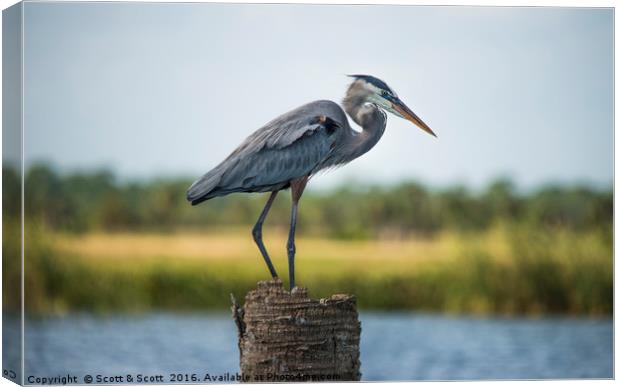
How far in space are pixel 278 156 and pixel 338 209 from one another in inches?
371

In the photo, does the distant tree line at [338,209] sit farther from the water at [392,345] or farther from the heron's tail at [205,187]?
the heron's tail at [205,187]

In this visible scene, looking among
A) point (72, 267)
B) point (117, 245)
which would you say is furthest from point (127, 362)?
point (117, 245)

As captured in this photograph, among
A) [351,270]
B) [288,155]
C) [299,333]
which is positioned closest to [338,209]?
[351,270]

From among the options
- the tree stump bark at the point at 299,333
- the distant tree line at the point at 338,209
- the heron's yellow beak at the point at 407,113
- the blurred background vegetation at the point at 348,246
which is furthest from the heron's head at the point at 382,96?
the blurred background vegetation at the point at 348,246

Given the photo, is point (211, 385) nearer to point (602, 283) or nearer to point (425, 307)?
point (602, 283)

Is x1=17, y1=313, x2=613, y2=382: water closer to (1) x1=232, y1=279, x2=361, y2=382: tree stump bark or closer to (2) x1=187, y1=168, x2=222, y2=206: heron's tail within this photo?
(2) x1=187, y1=168, x2=222, y2=206: heron's tail

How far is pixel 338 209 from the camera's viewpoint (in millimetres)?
18906

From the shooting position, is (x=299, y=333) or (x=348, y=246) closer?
(x=299, y=333)

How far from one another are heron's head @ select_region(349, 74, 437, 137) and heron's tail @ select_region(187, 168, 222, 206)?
1.39 m

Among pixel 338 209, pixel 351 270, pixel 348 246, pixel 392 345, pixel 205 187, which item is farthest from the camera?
pixel 338 209

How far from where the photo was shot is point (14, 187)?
957 cm

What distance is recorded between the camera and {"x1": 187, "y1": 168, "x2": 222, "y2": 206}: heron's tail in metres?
9.38

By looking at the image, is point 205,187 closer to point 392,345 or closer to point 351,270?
point 392,345

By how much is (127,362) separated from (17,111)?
6.10 metres
